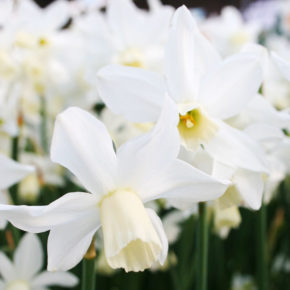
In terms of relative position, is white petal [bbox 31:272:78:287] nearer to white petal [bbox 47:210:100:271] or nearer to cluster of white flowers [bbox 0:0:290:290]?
cluster of white flowers [bbox 0:0:290:290]

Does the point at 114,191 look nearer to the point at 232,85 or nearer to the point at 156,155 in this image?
the point at 156,155

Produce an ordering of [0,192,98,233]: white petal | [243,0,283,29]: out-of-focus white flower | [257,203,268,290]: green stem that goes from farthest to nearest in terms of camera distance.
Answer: [243,0,283,29]: out-of-focus white flower
[257,203,268,290]: green stem
[0,192,98,233]: white petal

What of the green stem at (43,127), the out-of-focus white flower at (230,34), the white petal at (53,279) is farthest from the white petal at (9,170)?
the out-of-focus white flower at (230,34)

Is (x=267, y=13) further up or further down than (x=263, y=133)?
further down

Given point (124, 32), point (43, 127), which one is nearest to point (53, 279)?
point (124, 32)

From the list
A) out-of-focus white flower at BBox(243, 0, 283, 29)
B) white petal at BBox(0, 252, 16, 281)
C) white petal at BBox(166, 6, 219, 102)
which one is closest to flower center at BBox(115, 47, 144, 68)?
white petal at BBox(166, 6, 219, 102)
